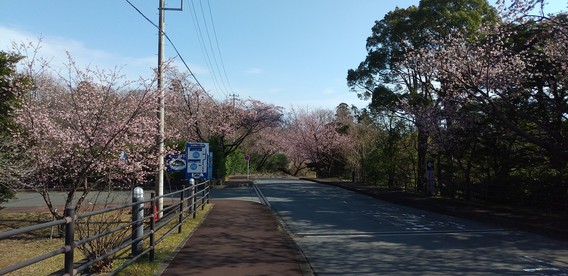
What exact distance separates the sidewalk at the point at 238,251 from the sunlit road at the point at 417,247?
1.50 feet

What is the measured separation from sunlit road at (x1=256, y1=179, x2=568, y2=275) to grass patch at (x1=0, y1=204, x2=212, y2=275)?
2.71 metres

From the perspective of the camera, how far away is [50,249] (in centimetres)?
1188

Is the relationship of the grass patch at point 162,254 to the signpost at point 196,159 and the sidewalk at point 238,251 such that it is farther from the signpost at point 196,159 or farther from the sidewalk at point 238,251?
the signpost at point 196,159

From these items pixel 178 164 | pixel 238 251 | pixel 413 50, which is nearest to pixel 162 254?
pixel 238 251

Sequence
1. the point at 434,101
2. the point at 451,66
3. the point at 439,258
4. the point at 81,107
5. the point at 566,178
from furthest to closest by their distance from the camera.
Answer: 1. the point at 434,101
2. the point at 451,66
3. the point at 566,178
4. the point at 81,107
5. the point at 439,258

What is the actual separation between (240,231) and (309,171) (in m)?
55.4

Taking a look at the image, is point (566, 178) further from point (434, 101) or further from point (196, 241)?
point (196, 241)

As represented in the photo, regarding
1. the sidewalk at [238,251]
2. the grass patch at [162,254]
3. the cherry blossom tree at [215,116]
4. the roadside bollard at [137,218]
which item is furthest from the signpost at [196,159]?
the cherry blossom tree at [215,116]

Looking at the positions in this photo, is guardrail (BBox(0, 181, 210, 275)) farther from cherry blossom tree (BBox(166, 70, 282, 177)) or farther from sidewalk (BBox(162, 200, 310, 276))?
cherry blossom tree (BBox(166, 70, 282, 177))

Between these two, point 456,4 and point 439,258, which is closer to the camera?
point 439,258

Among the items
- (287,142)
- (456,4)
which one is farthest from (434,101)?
(287,142)

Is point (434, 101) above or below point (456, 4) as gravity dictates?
below

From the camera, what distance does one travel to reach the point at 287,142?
6338cm

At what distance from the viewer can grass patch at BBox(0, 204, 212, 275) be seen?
745cm
